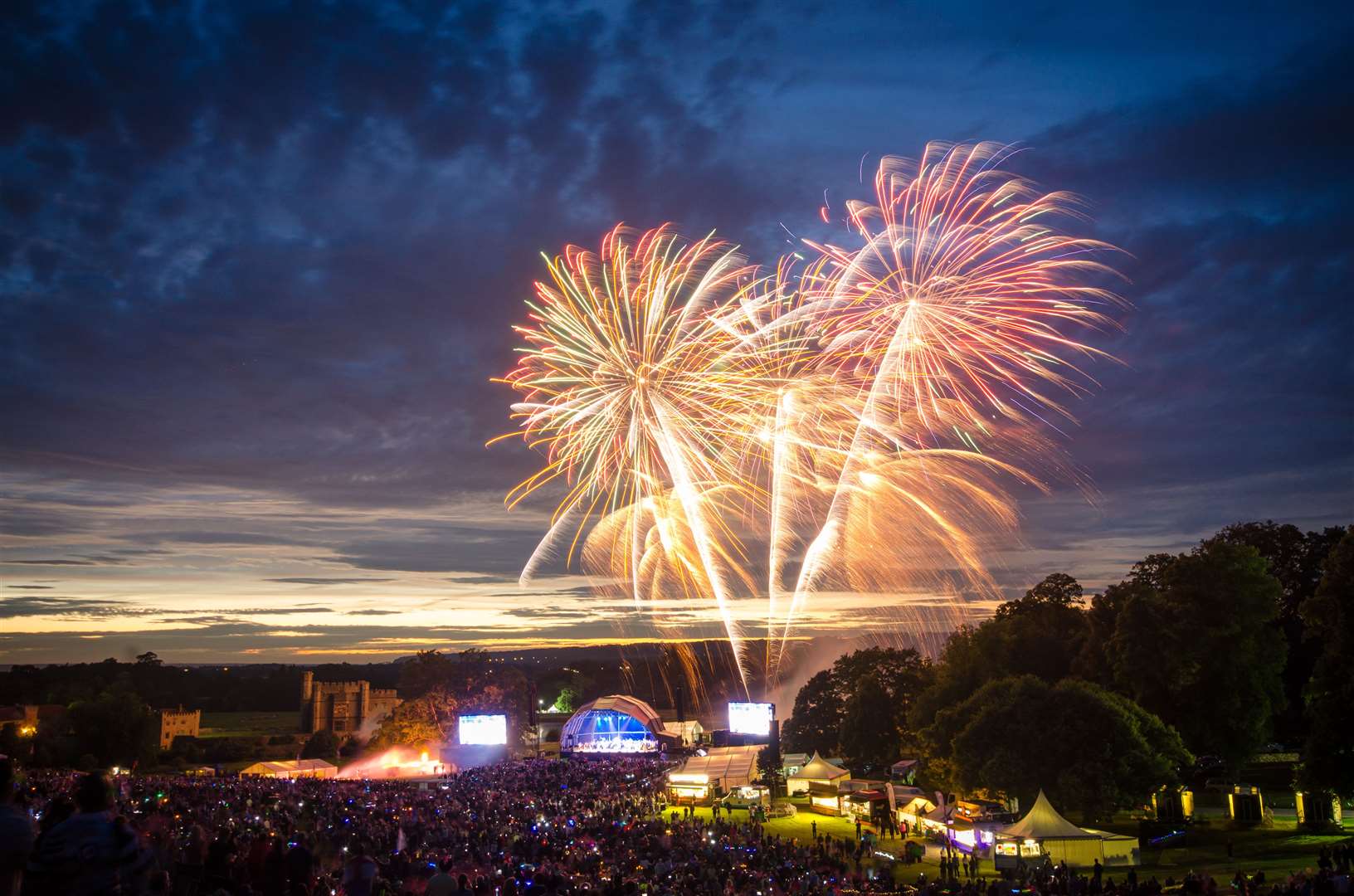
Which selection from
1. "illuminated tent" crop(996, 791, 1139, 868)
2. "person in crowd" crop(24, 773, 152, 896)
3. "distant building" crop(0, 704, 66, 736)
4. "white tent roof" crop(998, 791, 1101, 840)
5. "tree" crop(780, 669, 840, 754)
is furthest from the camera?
"tree" crop(780, 669, 840, 754)

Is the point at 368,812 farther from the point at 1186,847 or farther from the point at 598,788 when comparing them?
the point at 1186,847

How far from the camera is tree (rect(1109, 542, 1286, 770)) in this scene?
117 ft

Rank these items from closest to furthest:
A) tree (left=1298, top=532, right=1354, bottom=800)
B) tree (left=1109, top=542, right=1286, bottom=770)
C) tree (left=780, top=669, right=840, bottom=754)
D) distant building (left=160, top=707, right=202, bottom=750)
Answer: tree (left=1298, top=532, right=1354, bottom=800) → tree (left=1109, top=542, right=1286, bottom=770) → tree (left=780, top=669, right=840, bottom=754) → distant building (left=160, top=707, right=202, bottom=750)

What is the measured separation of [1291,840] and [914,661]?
3748cm

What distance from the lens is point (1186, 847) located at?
2880cm

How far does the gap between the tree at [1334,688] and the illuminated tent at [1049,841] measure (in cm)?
681

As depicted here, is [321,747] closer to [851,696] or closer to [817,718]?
[817,718]

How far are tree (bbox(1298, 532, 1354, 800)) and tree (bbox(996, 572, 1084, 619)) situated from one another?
29.4 metres

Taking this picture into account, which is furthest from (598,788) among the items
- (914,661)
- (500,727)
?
(914,661)

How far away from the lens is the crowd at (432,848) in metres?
4.53

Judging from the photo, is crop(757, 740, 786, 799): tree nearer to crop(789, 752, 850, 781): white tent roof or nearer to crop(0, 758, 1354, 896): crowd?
crop(789, 752, 850, 781): white tent roof

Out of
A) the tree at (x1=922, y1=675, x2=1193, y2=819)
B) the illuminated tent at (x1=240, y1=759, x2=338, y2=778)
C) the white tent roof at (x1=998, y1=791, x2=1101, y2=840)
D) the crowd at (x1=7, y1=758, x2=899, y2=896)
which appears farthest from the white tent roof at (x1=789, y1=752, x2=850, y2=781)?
the illuminated tent at (x1=240, y1=759, x2=338, y2=778)

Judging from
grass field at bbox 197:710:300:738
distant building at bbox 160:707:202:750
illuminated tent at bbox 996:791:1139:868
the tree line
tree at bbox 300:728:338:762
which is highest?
the tree line

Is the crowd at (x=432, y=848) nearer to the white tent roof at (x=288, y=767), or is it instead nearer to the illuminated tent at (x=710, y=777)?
the illuminated tent at (x=710, y=777)
